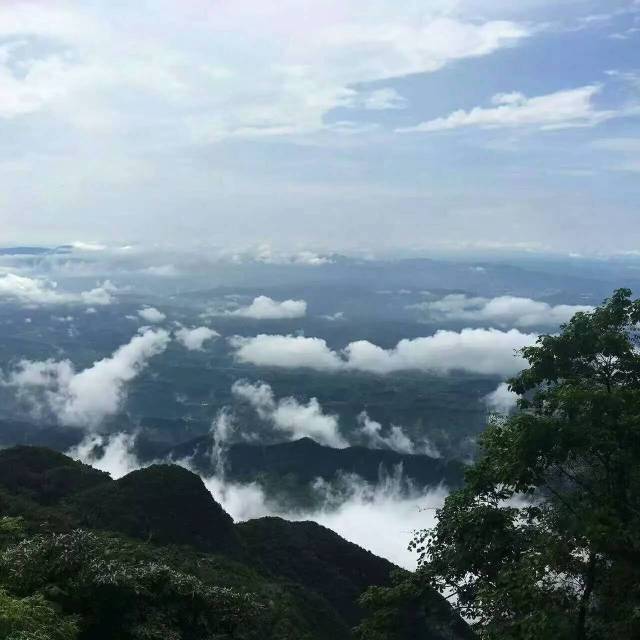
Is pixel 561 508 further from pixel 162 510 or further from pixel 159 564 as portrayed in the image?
pixel 162 510

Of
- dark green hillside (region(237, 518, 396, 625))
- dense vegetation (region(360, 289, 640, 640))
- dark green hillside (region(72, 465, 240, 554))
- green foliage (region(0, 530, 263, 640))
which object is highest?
dense vegetation (region(360, 289, 640, 640))

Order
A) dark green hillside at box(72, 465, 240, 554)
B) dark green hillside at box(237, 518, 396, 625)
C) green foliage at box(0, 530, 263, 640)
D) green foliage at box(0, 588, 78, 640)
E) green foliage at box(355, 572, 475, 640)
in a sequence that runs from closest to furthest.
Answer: green foliage at box(0, 588, 78, 640) → green foliage at box(355, 572, 475, 640) → green foliage at box(0, 530, 263, 640) → dark green hillside at box(72, 465, 240, 554) → dark green hillside at box(237, 518, 396, 625)

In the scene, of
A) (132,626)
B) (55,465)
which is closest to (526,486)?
(132,626)

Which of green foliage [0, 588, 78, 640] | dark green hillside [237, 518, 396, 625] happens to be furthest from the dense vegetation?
dark green hillside [237, 518, 396, 625]

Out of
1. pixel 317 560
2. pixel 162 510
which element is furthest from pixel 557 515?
pixel 317 560

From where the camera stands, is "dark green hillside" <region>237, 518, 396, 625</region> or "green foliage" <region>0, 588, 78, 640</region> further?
"dark green hillside" <region>237, 518, 396, 625</region>

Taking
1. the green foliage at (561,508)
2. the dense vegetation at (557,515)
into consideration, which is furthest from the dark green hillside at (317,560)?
the green foliage at (561,508)

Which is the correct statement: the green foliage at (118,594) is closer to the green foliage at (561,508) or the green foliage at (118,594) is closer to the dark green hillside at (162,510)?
the green foliage at (561,508)

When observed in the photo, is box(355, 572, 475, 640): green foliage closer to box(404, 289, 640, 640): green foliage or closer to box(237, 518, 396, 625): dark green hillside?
box(404, 289, 640, 640): green foliage

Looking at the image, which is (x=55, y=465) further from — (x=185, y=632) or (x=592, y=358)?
(x=592, y=358)
